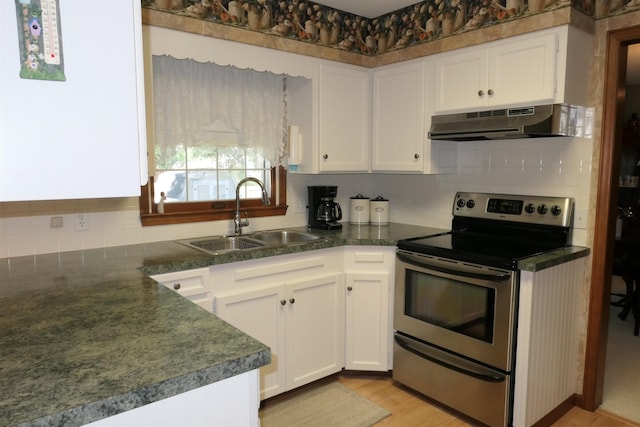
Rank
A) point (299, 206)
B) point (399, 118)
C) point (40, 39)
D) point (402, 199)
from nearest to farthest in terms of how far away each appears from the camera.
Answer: point (40, 39) → point (399, 118) → point (299, 206) → point (402, 199)

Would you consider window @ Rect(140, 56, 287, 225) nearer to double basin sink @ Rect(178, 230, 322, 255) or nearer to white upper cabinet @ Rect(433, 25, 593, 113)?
double basin sink @ Rect(178, 230, 322, 255)

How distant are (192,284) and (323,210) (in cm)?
126

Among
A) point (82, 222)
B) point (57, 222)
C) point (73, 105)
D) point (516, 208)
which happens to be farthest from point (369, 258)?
point (73, 105)

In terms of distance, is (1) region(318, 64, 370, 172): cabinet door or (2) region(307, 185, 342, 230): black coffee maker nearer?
(1) region(318, 64, 370, 172): cabinet door

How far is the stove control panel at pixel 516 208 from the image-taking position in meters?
2.62

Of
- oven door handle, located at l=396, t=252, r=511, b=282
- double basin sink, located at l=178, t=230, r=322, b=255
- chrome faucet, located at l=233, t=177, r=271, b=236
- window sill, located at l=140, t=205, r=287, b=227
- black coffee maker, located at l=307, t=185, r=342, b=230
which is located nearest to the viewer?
oven door handle, located at l=396, t=252, r=511, b=282

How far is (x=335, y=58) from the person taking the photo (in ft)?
10.5

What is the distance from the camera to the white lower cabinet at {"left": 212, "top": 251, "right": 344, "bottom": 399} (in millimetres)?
2439

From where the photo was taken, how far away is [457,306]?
97.1 inches

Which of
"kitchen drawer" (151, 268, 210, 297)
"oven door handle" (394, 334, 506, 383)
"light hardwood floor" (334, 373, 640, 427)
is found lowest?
"light hardwood floor" (334, 373, 640, 427)

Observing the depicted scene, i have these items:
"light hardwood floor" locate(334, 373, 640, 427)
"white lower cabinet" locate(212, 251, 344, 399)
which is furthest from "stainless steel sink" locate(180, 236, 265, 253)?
"light hardwood floor" locate(334, 373, 640, 427)

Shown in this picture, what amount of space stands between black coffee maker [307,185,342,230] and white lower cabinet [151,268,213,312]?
1.14 metres

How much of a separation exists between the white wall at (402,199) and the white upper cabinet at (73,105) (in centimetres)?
153

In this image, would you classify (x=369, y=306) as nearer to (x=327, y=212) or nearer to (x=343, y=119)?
(x=327, y=212)
